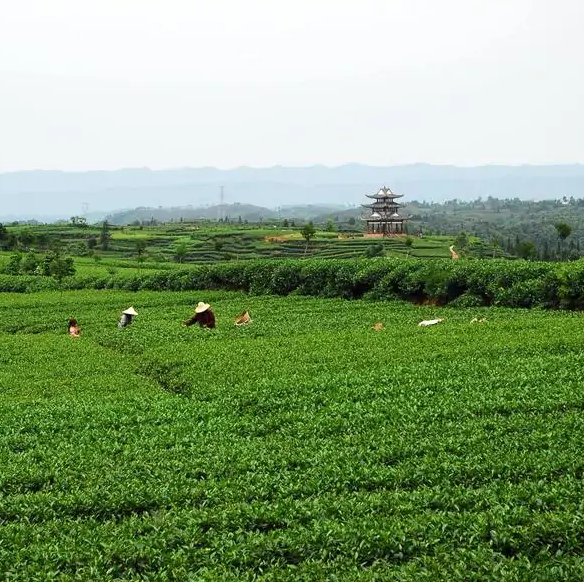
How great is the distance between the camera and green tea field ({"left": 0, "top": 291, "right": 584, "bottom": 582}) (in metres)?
8.76

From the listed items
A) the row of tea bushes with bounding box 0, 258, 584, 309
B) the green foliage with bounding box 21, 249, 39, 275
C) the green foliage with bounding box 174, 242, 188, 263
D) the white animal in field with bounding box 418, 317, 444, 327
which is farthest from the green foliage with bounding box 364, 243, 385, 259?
the white animal in field with bounding box 418, 317, 444, 327

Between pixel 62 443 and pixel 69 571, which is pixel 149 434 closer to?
pixel 62 443

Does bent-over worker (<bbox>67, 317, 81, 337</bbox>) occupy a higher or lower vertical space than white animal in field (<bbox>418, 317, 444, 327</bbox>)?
lower

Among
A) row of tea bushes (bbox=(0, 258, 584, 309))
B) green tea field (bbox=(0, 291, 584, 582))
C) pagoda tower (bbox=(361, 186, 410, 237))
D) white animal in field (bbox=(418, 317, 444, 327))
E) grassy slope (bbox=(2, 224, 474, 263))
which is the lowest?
green tea field (bbox=(0, 291, 584, 582))

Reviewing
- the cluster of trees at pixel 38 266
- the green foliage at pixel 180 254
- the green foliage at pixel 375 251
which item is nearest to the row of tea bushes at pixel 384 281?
the cluster of trees at pixel 38 266

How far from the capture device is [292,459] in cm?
1156

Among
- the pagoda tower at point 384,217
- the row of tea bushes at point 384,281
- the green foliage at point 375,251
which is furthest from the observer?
the pagoda tower at point 384,217

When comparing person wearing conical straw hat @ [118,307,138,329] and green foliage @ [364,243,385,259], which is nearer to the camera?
person wearing conical straw hat @ [118,307,138,329]

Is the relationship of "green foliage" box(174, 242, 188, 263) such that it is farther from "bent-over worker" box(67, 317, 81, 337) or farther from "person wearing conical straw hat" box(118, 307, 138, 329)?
"bent-over worker" box(67, 317, 81, 337)

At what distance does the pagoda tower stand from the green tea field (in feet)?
246

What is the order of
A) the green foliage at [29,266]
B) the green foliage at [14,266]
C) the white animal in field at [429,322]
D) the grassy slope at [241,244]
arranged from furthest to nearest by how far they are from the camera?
the grassy slope at [241,244], the green foliage at [29,266], the green foliage at [14,266], the white animal in field at [429,322]

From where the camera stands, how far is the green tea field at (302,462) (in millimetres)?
8758

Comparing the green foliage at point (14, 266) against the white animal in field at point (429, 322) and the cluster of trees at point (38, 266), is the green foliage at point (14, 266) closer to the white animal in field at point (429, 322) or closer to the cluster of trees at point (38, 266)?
the cluster of trees at point (38, 266)

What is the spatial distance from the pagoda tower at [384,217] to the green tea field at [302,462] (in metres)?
74.9
